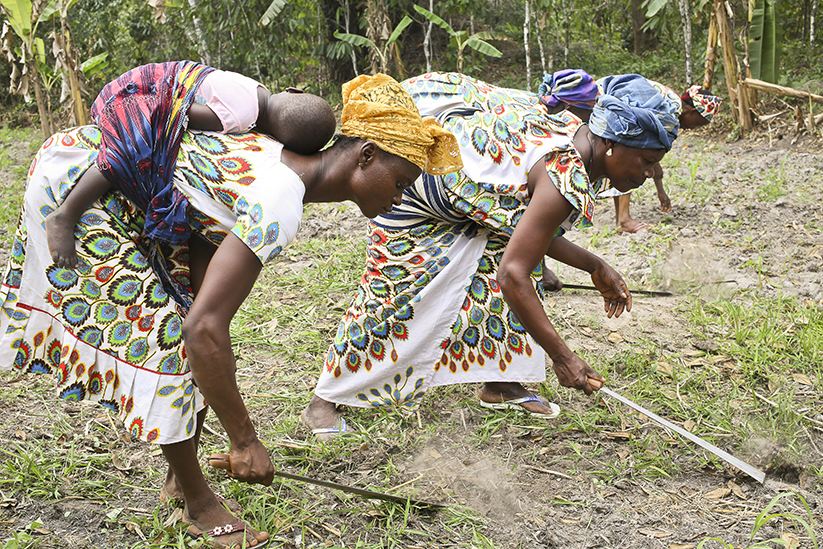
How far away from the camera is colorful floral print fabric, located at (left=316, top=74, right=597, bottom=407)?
2.39 meters

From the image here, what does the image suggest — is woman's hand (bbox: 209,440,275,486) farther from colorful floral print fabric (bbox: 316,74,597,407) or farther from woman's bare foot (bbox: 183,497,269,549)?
colorful floral print fabric (bbox: 316,74,597,407)

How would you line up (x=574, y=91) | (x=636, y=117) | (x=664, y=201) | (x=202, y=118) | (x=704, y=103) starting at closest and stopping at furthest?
(x=202, y=118), (x=636, y=117), (x=574, y=91), (x=704, y=103), (x=664, y=201)

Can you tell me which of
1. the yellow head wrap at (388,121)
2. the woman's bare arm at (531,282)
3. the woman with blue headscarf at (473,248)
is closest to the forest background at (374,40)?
the woman with blue headscarf at (473,248)

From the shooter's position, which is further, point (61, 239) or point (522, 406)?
point (522, 406)

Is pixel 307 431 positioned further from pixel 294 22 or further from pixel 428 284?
pixel 294 22

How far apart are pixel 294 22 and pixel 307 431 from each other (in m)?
8.12

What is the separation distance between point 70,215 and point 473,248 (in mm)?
1442

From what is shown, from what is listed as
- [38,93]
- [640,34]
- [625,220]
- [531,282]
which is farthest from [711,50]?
[38,93]

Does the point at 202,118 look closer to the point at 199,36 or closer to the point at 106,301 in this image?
the point at 106,301

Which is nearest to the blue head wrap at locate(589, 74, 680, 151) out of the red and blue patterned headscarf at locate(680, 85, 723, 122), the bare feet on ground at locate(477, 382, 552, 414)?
the bare feet on ground at locate(477, 382, 552, 414)

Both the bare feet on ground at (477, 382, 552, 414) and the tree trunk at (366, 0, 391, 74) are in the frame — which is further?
the tree trunk at (366, 0, 391, 74)

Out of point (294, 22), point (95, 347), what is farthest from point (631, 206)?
point (294, 22)

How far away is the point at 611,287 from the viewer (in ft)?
8.11

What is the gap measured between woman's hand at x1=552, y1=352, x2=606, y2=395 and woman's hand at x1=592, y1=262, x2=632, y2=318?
426 mm
